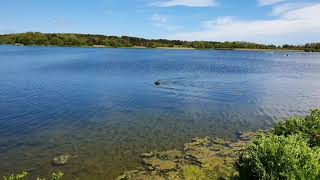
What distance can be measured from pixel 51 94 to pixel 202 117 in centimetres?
2065

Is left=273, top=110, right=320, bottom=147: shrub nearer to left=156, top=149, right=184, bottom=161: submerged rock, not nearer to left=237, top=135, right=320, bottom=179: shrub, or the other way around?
left=237, top=135, right=320, bottom=179: shrub

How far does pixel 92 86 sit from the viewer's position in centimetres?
4919

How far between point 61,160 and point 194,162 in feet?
25.6

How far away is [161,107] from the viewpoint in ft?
115

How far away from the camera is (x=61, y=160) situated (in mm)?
19938

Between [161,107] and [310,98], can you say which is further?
[310,98]

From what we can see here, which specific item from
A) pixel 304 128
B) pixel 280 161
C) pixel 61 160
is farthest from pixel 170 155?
pixel 280 161

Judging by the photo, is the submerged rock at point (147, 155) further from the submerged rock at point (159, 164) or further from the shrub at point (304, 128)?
the shrub at point (304, 128)

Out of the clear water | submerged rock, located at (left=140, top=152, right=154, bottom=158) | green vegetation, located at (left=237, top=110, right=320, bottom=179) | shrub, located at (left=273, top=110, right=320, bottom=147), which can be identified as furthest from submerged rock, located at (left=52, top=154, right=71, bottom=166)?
shrub, located at (left=273, top=110, right=320, bottom=147)

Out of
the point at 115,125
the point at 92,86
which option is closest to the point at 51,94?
the point at 92,86

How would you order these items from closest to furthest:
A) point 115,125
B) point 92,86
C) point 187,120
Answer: point 115,125, point 187,120, point 92,86

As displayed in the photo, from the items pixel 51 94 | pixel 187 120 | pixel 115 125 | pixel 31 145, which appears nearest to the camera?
pixel 31 145

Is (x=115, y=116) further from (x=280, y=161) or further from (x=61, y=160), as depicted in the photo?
(x=280, y=161)

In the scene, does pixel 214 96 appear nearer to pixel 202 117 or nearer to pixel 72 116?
pixel 202 117
